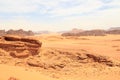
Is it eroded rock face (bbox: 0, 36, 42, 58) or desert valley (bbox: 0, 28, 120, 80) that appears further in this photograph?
eroded rock face (bbox: 0, 36, 42, 58)

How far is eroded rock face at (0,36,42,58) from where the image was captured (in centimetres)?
1488

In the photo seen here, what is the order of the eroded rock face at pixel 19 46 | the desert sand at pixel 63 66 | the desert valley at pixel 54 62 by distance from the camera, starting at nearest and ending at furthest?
the desert sand at pixel 63 66 → the desert valley at pixel 54 62 → the eroded rock face at pixel 19 46

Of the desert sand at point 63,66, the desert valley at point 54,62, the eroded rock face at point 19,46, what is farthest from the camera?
the eroded rock face at point 19,46

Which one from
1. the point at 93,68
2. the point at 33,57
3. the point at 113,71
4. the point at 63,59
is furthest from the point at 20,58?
the point at 113,71

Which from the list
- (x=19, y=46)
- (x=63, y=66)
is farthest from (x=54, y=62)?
(x=19, y=46)

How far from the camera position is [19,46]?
15.1m

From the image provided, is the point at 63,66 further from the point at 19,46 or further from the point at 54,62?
the point at 19,46

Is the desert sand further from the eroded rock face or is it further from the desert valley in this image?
the eroded rock face

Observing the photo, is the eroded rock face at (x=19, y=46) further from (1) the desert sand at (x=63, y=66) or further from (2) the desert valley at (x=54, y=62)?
(1) the desert sand at (x=63, y=66)

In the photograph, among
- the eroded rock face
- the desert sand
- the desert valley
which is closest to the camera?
the desert sand

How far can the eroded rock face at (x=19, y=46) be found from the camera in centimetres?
1488

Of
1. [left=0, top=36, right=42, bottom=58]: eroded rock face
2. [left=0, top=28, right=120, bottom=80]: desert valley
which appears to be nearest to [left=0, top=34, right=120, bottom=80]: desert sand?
[left=0, top=28, right=120, bottom=80]: desert valley

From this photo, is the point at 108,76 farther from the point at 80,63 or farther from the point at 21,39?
the point at 21,39

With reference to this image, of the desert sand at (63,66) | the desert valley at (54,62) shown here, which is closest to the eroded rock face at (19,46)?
the desert valley at (54,62)
